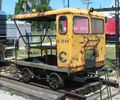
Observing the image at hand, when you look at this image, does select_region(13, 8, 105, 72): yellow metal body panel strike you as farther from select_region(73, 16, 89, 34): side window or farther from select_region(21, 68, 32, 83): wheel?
select_region(21, 68, 32, 83): wheel

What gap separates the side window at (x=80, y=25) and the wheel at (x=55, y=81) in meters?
1.50

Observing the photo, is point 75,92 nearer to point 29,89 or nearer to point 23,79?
point 29,89

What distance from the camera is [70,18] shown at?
9500 mm

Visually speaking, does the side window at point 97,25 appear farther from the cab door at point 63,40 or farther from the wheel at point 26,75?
the wheel at point 26,75

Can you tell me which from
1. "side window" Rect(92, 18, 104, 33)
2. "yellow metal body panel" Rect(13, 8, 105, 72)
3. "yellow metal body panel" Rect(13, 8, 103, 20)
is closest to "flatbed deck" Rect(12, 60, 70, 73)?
"yellow metal body panel" Rect(13, 8, 105, 72)

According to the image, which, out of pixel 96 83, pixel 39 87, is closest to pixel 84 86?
pixel 96 83

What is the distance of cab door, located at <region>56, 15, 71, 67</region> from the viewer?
9547 millimetres

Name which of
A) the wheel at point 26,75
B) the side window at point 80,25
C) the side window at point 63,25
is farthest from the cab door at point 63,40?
the wheel at point 26,75

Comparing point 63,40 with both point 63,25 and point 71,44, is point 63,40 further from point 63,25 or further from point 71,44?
point 63,25

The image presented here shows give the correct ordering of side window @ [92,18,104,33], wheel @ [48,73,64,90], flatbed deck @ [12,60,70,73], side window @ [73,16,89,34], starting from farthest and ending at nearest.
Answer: side window @ [92,18,104,33] → wheel @ [48,73,64,90] → flatbed deck @ [12,60,70,73] → side window @ [73,16,89,34]

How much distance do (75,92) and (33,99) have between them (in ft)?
4.05

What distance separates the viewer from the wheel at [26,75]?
36.9 feet

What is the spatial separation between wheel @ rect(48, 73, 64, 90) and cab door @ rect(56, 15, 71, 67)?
1.39 feet

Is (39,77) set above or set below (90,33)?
below
